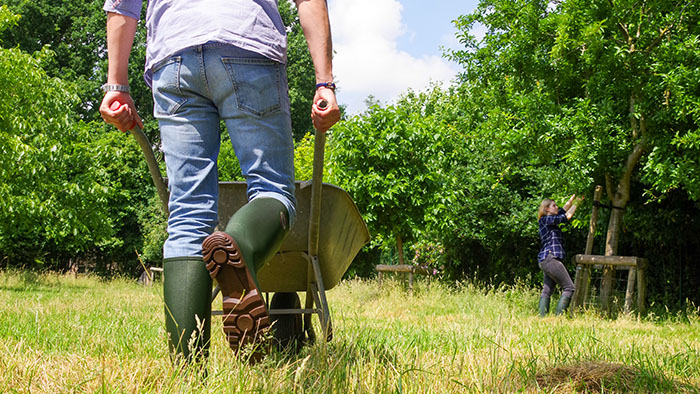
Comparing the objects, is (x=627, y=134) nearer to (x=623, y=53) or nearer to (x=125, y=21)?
(x=623, y=53)

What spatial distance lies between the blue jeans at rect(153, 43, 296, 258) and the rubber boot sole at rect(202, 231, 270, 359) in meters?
0.32

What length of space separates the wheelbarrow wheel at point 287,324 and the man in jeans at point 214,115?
0.94 meters

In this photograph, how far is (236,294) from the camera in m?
1.68

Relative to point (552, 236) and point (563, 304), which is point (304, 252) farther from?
point (552, 236)

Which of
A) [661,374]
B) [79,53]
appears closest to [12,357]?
[661,374]

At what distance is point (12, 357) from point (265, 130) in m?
1.08

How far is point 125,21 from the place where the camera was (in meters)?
2.27

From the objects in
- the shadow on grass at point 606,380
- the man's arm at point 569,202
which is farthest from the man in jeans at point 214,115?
the man's arm at point 569,202

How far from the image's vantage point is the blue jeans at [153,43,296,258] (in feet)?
6.63

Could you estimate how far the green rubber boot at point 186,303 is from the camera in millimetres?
1900

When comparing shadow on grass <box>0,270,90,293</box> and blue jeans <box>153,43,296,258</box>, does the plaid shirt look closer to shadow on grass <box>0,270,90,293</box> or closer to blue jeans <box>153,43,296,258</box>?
blue jeans <box>153,43,296,258</box>

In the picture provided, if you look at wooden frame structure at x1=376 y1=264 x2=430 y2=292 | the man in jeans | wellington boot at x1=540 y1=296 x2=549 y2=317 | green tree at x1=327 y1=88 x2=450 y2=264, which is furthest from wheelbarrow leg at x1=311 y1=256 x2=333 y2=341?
green tree at x1=327 y1=88 x2=450 y2=264

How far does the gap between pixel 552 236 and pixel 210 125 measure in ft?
25.1

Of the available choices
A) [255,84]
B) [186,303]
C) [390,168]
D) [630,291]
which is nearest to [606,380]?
[186,303]
